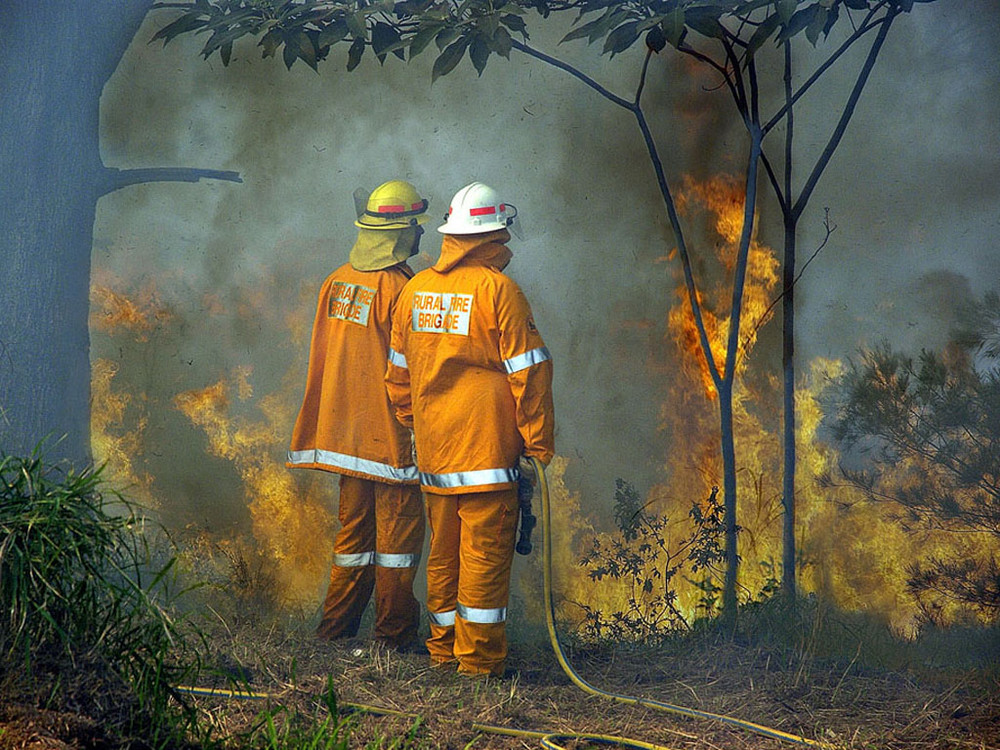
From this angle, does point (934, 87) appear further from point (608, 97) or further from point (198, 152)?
point (198, 152)

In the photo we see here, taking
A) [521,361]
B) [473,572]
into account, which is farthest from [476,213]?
[473,572]

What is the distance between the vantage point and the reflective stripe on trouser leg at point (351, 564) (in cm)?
523

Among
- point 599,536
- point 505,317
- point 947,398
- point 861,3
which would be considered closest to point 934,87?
point 861,3

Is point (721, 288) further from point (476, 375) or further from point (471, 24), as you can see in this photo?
point (471, 24)

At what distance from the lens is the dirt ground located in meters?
4.08

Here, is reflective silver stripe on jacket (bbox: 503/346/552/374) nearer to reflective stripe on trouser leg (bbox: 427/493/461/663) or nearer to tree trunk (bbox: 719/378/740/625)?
reflective stripe on trouser leg (bbox: 427/493/461/663)

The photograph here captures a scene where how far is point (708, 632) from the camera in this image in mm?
5137

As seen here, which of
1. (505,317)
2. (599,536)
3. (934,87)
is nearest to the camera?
(505,317)

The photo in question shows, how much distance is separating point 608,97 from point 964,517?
2680 mm

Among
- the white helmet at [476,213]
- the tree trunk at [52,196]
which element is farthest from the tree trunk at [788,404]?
the tree trunk at [52,196]

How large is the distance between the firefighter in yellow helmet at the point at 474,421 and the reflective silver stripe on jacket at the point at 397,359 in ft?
0.37

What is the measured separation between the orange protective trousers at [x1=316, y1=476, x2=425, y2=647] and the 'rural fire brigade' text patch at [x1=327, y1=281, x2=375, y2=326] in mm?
817

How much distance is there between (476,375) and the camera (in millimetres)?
4738

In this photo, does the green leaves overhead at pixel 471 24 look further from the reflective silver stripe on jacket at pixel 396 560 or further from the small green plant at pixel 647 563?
the reflective silver stripe on jacket at pixel 396 560
